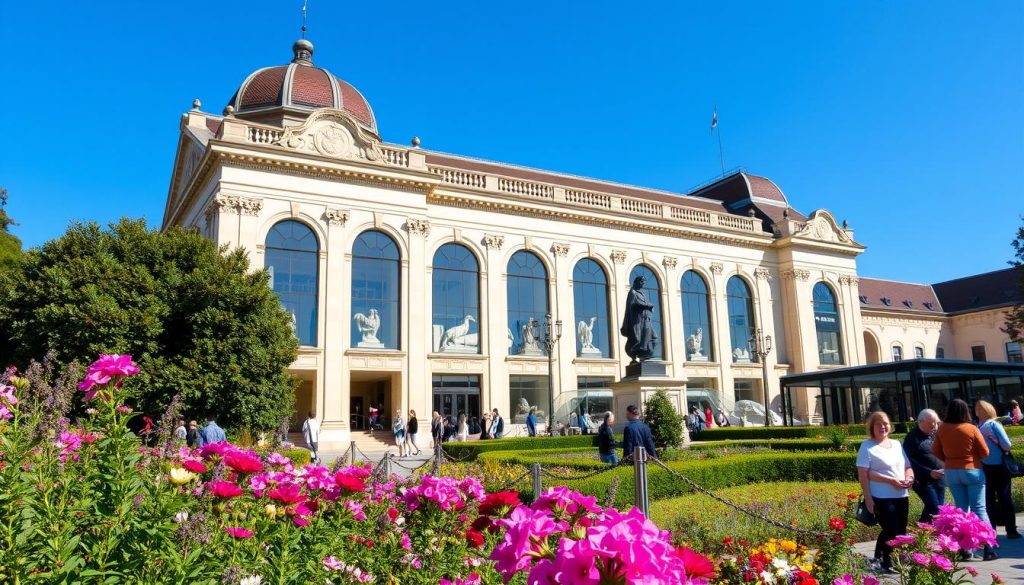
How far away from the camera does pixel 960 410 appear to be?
834 centimetres

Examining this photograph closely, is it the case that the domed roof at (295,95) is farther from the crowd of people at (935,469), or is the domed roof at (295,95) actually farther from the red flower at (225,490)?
the red flower at (225,490)

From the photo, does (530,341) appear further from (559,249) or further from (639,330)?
(639,330)

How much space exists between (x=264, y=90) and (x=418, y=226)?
11875mm

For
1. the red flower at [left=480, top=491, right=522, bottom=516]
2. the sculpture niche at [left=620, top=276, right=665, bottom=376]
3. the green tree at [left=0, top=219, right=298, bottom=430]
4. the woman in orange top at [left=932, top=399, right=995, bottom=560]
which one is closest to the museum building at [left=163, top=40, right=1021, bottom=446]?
the green tree at [left=0, top=219, right=298, bottom=430]

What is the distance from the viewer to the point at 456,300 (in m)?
35.0

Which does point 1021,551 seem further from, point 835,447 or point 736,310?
point 736,310

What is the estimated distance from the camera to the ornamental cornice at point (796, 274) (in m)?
45.2

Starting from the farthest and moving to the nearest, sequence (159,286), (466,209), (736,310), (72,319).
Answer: (736,310), (466,209), (159,286), (72,319)

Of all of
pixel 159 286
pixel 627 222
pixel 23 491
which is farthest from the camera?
pixel 627 222

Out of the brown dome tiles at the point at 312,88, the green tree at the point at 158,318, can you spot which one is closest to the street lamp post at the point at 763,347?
the green tree at the point at 158,318

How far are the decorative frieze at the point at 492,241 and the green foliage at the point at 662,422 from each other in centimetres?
1921

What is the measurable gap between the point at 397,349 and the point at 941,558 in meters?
29.6

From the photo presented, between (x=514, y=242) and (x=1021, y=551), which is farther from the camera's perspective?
(x=514, y=242)

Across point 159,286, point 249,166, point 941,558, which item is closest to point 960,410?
point 941,558
